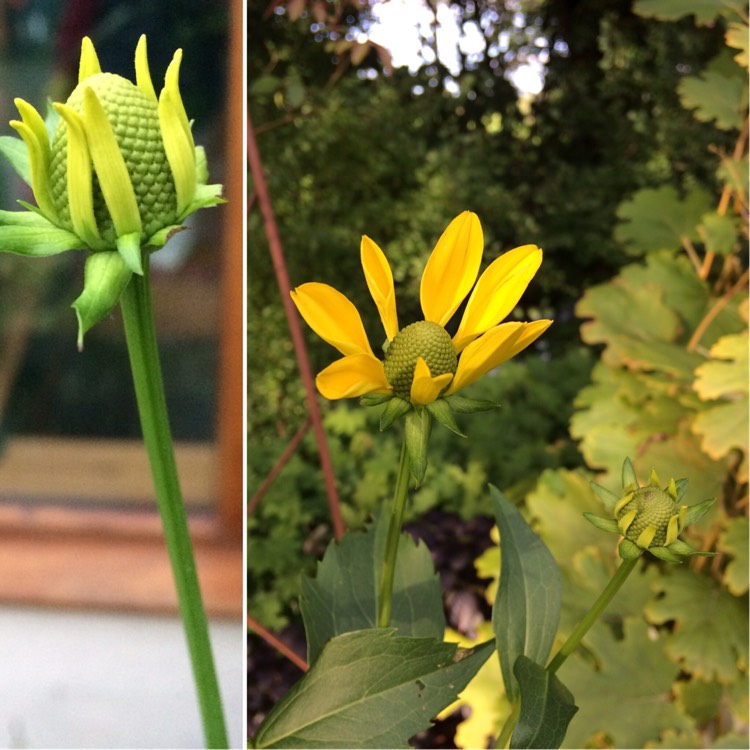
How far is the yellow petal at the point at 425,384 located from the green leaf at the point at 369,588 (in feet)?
0.29

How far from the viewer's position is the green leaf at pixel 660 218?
71cm

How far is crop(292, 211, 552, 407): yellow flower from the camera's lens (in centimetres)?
19

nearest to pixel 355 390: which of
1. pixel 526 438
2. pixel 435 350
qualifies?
pixel 435 350

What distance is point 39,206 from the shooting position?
171 millimetres

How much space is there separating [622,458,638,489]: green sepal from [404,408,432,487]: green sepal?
5 cm

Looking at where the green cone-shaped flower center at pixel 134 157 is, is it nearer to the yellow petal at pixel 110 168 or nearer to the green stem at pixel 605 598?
the yellow petal at pixel 110 168

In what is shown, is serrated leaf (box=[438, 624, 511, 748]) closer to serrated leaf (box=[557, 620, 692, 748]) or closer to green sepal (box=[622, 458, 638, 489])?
serrated leaf (box=[557, 620, 692, 748])

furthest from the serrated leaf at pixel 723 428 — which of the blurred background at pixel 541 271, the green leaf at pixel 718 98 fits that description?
the green leaf at pixel 718 98

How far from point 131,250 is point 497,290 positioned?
0.28ft

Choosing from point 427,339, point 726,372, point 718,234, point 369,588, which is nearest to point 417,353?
point 427,339

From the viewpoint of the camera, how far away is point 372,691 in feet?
0.72

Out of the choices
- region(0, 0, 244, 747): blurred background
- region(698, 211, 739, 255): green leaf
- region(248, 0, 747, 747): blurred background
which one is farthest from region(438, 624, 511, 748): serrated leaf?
region(698, 211, 739, 255): green leaf

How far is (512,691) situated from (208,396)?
1.77 ft

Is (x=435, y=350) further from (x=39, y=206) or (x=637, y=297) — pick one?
(x=637, y=297)
